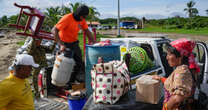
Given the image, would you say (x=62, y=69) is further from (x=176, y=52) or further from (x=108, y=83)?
(x=176, y=52)

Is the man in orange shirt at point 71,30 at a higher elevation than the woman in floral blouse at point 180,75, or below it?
higher

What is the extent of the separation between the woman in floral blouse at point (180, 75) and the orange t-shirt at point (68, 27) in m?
2.60

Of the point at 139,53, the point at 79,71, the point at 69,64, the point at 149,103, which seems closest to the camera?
the point at 149,103

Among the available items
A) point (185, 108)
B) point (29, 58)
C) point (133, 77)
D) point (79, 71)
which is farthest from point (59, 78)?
point (185, 108)

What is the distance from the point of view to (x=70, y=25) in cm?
449

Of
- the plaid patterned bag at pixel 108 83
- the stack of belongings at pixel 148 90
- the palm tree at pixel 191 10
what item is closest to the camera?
the plaid patterned bag at pixel 108 83

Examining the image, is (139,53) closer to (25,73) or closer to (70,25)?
(70,25)

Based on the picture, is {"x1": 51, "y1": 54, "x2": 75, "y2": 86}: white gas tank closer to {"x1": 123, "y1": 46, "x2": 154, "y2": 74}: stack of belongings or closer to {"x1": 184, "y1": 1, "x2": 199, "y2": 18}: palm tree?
{"x1": 123, "y1": 46, "x2": 154, "y2": 74}: stack of belongings

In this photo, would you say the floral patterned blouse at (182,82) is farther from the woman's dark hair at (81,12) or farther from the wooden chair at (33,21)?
the wooden chair at (33,21)

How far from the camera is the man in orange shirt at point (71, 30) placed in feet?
14.0

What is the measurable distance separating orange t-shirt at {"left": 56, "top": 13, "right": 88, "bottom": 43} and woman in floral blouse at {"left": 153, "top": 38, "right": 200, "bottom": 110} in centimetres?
260

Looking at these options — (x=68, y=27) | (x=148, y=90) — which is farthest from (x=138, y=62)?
(x=68, y=27)

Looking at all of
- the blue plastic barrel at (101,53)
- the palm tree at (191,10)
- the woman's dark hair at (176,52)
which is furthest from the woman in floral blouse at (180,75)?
the palm tree at (191,10)

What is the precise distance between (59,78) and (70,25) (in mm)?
1187
